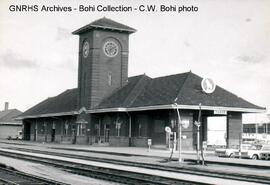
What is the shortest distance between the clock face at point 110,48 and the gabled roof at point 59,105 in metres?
8.55

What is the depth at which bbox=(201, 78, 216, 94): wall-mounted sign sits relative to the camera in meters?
47.5

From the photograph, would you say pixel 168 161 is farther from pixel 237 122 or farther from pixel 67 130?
pixel 67 130

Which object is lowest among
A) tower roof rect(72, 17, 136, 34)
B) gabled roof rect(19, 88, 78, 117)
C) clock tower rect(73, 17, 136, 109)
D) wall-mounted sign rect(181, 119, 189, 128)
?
wall-mounted sign rect(181, 119, 189, 128)

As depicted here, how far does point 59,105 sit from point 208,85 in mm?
29015

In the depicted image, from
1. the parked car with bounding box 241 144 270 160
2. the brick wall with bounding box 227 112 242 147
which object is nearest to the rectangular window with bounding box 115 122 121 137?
the brick wall with bounding box 227 112 242 147

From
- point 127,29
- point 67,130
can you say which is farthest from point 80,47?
point 67,130

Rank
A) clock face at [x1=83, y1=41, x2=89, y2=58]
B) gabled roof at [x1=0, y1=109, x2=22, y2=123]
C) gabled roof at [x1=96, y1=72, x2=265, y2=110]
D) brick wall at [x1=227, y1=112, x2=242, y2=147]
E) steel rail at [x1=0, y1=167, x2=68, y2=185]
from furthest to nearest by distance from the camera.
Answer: gabled roof at [x1=0, y1=109, x2=22, y2=123]
clock face at [x1=83, y1=41, x2=89, y2=58]
brick wall at [x1=227, y1=112, x2=242, y2=147]
gabled roof at [x1=96, y1=72, x2=265, y2=110]
steel rail at [x1=0, y1=167, x2=68, y2=185]

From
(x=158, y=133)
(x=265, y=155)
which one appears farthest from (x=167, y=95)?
(x=265, y=155)

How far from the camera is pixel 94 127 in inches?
2335

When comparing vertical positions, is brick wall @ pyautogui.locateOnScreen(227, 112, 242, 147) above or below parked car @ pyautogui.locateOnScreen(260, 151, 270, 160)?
above

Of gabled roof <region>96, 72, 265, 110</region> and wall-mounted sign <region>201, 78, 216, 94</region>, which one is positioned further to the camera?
wall-mounted sign <region>201, 78, 216, 94</region>

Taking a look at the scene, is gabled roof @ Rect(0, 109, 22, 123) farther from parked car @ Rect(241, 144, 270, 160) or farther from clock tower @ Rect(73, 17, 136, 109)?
parked car @ Rect(241, 144, 270, 160)

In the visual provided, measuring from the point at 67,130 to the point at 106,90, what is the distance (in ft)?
31.3

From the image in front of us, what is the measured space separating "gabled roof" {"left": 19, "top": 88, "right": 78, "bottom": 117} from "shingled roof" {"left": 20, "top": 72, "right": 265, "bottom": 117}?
5.63ft
